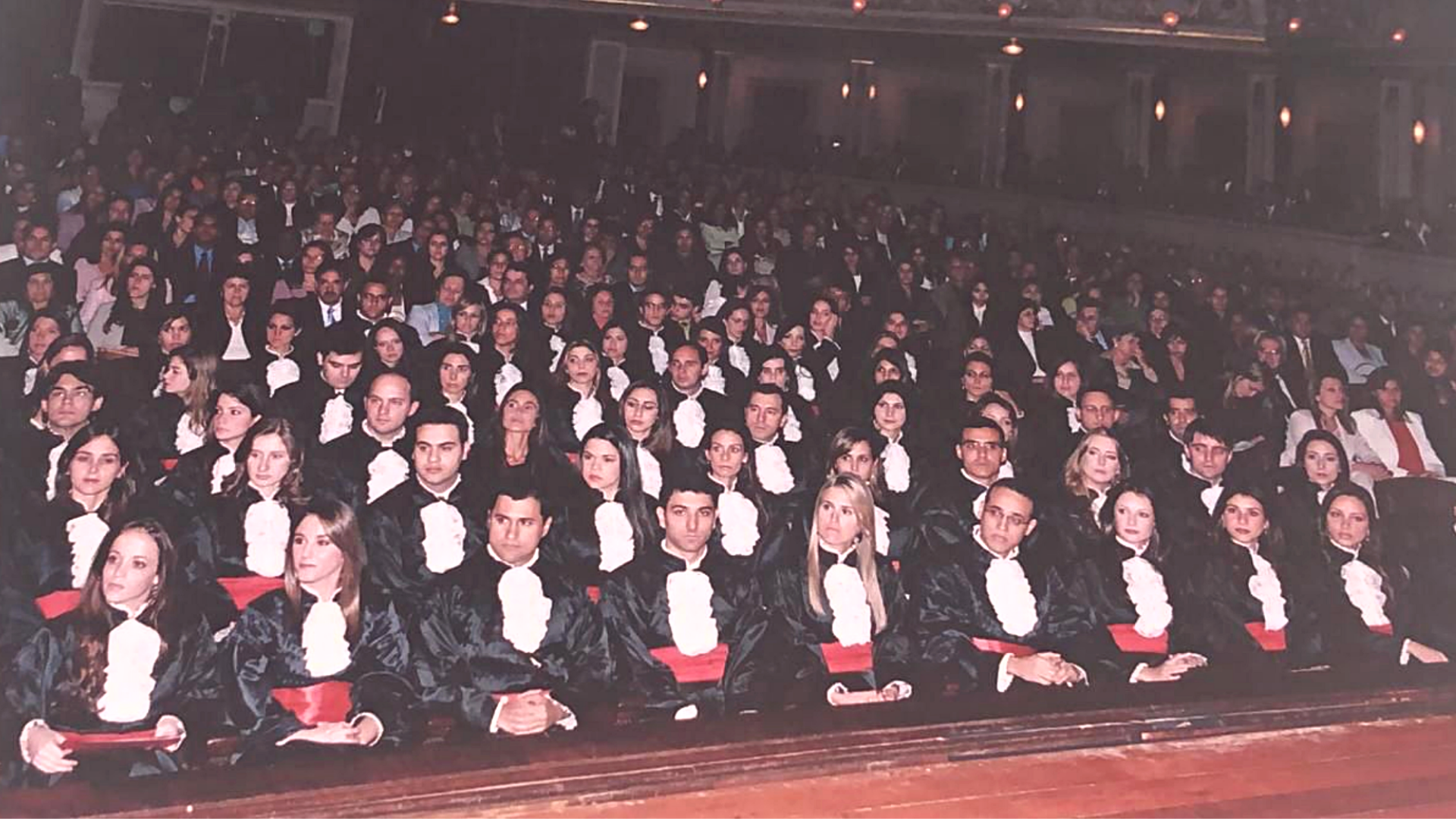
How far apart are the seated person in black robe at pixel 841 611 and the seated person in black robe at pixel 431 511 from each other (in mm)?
1245

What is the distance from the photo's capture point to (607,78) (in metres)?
16.3

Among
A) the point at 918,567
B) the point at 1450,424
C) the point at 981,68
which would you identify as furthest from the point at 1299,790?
the point at 981,68

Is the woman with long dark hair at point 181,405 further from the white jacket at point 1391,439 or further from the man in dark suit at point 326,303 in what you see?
the white jacket at point 1391,439

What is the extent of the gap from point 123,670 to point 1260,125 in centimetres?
1594

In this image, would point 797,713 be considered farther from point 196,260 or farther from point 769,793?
point 196,260

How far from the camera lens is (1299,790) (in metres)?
2.60

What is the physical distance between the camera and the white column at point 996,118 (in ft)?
52.7

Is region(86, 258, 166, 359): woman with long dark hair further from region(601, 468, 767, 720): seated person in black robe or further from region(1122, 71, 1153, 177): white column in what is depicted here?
region(1122, 71, 1153, 177): white column

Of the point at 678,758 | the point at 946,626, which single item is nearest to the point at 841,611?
the point at 946,626

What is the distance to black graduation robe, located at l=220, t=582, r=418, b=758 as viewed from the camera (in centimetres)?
326

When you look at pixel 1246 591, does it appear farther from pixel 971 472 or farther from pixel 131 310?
pixel 131 310

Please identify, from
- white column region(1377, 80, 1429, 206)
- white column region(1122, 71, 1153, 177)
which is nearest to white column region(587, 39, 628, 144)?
white column region(1122, 71, 1153, 177)

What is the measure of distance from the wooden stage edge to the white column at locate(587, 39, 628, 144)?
562 inches

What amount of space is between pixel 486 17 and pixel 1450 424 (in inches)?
490
